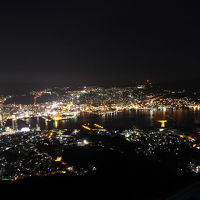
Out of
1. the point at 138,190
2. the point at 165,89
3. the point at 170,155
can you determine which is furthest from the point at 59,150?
the point at 165,89

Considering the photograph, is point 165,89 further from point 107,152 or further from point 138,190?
point 138,190

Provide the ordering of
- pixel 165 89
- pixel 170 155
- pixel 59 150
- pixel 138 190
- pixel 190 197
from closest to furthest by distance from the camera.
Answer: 1. pixel 190 197
2. pixel 138 190
3. pixel 170 155
4. pixel 59 150
5. pixel 165 89

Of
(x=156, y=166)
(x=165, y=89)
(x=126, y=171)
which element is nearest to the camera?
(x=126, y=171)

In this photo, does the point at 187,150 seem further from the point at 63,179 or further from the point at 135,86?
the point at 135,86

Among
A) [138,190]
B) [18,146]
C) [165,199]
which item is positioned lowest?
[18,146]

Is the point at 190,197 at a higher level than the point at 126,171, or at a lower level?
higher

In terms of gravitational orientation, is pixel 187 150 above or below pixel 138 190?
below

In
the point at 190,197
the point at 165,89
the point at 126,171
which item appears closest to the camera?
the point at 190,197

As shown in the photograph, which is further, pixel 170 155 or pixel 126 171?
pixel 170 155

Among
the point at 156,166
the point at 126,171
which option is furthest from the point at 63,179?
the point at 156,166
